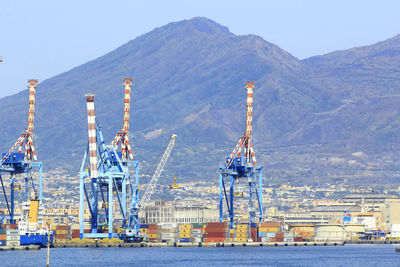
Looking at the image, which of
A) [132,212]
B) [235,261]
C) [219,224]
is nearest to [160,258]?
[235,261]

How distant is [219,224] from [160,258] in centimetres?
5294

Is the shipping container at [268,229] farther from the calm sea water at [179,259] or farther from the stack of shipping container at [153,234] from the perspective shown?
the calm sea water at [179,259]

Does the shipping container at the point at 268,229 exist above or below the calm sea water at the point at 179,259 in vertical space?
above

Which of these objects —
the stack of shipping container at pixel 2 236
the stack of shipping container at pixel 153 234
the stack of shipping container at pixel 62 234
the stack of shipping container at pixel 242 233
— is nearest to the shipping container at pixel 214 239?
the stack of shipping container at pixel 242 233

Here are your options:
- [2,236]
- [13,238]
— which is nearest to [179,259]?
[13,238]

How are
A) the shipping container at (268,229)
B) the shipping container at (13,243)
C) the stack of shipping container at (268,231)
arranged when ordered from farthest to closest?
the shipping container at (268,229)
the stack of shipping container at (268,231)
the shipping container at (13,243)

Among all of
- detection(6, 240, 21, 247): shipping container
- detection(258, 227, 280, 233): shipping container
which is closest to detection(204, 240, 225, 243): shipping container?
detection(258, 227, 280, 233): shipping container

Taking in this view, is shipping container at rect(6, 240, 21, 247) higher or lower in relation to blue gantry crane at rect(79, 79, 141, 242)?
lower

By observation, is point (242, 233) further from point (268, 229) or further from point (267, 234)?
point (268, 229)

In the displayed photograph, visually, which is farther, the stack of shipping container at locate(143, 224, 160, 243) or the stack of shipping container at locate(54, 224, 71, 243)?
the stack of shipping container at locate(143, 224, 160, 243)

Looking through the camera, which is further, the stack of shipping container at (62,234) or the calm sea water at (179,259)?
the stack of shipping container at (62,234)

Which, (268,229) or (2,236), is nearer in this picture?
(2,236)

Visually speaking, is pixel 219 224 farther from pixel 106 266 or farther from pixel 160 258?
pixel 106 266

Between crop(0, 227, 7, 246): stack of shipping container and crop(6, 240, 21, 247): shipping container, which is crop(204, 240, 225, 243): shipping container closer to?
crop(0, 227, 7, 246): stack of shipping container
